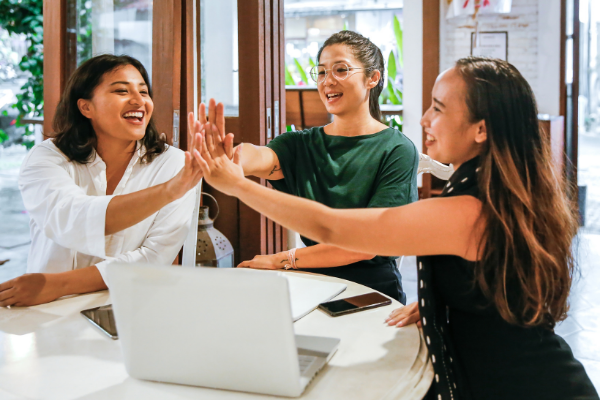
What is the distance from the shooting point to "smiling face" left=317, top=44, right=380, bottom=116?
215cm

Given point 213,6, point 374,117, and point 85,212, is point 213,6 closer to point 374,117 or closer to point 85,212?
point 374,117

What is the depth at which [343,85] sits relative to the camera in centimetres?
214

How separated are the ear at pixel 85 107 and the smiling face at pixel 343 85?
888mm

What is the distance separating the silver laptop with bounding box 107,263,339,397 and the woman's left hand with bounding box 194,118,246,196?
0.45 m

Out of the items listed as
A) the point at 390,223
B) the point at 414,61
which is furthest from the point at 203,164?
the point at 414,61

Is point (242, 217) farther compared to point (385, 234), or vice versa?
point (242, 217)

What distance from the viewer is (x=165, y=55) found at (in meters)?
3.25

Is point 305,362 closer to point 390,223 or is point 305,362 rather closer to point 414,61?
point 390,223

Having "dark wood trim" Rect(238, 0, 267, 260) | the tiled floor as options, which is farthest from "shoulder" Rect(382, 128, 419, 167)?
"dark wood trim" Rect(238, 0, 267, 260)

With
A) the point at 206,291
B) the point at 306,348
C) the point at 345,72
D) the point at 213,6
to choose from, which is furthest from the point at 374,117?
the point at 213,6

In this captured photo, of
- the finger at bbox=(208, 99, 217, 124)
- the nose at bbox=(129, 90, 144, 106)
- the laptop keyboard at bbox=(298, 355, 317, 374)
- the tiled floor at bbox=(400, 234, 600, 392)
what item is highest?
the nose at bbox=(129, 90, 144, 106)

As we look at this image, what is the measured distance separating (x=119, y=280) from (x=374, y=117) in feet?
4.86

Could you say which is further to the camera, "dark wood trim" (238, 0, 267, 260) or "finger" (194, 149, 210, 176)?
"dark wood trim" (238, 0, 267, 260)

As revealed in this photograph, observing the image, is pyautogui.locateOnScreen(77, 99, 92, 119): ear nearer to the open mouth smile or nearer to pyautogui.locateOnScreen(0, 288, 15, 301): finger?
the open mouth smile
